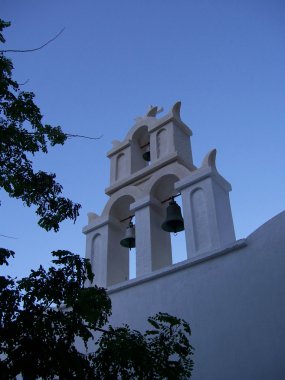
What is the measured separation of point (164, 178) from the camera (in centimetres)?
662

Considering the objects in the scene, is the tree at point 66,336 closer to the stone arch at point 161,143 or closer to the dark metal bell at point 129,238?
the dark metal bell at point 129,238

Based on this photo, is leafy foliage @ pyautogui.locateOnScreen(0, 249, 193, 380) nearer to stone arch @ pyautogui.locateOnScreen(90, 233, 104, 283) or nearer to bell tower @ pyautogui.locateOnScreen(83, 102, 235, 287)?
bell tower @ pyautogui.locateOnScreen(83, 102, 235, 287)

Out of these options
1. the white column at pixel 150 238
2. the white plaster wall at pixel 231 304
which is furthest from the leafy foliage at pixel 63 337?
the white column at pixel 150 238

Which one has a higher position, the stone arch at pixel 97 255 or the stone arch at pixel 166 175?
the stone arch at pixel 166 175

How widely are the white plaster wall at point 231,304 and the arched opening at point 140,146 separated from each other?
9.36 ft

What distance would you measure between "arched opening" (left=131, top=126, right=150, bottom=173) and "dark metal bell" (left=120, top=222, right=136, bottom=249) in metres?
1.45

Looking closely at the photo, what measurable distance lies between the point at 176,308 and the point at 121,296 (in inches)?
38.1

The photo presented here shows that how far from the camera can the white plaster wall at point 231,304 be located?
397 centimetres

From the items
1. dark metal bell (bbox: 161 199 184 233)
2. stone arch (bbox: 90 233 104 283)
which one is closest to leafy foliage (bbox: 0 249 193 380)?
dark metal bell (bbox: 161 199 184 233)

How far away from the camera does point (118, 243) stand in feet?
22.5

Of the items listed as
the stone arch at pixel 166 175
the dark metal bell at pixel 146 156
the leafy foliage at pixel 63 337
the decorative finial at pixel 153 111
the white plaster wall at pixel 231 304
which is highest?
the decorative finial at pixel 153 111

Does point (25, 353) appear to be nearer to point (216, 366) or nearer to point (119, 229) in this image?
point (216, 366)

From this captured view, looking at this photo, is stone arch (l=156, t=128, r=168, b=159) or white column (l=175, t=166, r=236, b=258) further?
stone arch (l=156, t=128, r=168, b=159)

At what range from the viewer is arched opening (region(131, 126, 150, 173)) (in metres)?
7.73
